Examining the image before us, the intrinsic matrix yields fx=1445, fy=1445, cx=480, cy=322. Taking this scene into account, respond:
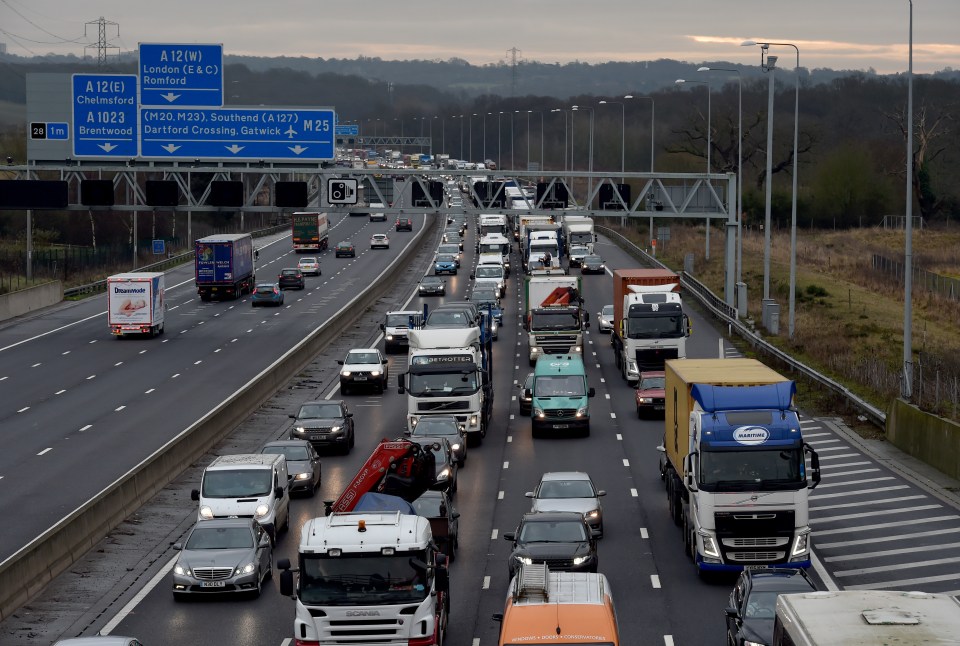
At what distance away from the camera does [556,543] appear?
2488 cm

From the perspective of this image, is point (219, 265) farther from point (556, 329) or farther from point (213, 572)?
point (213, 572)

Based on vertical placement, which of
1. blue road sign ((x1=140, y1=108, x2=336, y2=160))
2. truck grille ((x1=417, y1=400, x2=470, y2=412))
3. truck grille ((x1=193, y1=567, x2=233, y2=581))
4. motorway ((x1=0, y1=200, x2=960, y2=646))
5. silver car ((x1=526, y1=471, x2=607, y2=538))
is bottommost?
motorway ((x1=0, y1=200, x2=960, y2=646))

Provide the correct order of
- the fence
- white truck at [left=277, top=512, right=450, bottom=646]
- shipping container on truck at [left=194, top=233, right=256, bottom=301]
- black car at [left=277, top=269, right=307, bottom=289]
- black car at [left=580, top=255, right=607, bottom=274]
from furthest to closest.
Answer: black car at [left=580, top=255, right=607, bottom=274] → black car at [left=277, top=269, right=307, bottom=289] → shipping container on truck at [left=194, top=233, right=256, bottom=301] → the fence → white truck at [left=277, top=512, right=450, bottom=646]

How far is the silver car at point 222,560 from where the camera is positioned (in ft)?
80.5

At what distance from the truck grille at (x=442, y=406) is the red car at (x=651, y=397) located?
703cm

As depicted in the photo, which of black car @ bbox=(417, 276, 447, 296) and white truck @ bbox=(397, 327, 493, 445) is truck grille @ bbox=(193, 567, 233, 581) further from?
black car @ bbox=(417, 276, 447, 296)

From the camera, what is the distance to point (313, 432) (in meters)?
39.3

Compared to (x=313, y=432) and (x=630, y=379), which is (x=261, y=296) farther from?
(x=313, y=432)

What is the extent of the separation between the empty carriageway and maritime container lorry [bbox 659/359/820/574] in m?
1.74

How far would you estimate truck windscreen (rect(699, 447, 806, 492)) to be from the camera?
24469 millimetres

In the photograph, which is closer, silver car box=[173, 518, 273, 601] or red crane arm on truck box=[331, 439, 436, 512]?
silver car box=[173, 518, 273, 601]

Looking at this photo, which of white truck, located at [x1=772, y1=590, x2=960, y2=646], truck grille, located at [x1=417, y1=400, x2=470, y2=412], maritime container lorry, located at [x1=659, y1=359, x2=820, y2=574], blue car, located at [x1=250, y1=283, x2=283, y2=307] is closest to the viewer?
white truck, located at [x1=772, y1=590, x2=960, y2=646]

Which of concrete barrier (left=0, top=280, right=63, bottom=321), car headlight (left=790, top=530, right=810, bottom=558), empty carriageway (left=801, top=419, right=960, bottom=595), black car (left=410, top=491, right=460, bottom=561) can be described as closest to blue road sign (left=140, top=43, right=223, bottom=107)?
concrete barrier (left=0, top=280, right=63, bottom=321)

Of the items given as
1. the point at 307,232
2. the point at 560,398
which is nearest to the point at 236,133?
the point at 560,398
